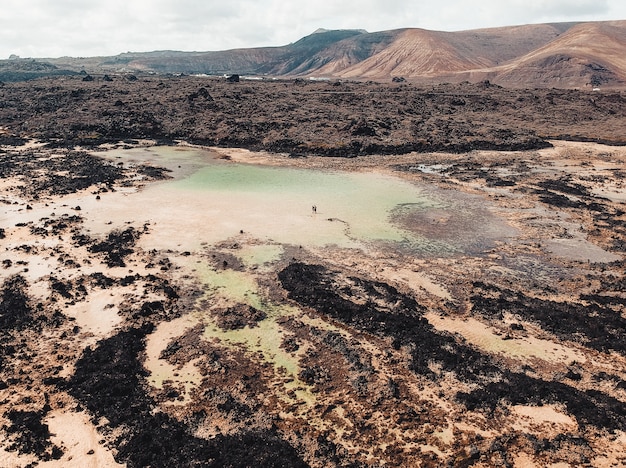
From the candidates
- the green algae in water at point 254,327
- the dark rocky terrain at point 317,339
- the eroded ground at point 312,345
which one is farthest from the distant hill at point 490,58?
the green algae in water at point 254,327

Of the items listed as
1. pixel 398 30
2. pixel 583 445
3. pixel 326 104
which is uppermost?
pixel 398 30

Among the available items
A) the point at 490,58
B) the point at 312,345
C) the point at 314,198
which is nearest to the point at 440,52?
the point at 490,58

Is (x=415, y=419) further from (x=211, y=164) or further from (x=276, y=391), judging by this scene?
(x=211, y=164)

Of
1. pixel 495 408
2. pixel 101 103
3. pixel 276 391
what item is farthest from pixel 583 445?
pixel 101 103

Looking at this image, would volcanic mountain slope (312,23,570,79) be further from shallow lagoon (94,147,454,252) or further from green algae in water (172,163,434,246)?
shallow lagoon (94,147,454,252)

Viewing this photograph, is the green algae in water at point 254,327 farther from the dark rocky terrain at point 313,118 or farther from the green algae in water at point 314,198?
the dark rocky terrain at point 313,118

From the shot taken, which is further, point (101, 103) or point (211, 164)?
point (101, 103)

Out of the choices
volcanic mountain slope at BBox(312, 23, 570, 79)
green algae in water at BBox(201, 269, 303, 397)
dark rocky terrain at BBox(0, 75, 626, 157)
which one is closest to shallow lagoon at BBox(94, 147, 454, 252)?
green algae in water at BBox(201, 269, 303, 397)

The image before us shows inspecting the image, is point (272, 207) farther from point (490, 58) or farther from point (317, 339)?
point (490, 58)
